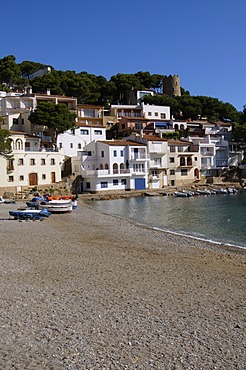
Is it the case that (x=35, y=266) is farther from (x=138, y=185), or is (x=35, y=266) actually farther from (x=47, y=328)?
(x=138, y=185)

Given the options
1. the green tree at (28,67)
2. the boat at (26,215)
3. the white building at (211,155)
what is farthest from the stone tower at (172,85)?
the boat at (26,215)

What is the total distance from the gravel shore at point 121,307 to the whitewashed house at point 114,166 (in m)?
38.2

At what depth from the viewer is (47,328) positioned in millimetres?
7812

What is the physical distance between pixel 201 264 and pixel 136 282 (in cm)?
378

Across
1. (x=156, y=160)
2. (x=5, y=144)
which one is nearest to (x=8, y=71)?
(x=156, y=160)

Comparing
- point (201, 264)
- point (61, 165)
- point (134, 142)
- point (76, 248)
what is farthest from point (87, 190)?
point (201, 264)

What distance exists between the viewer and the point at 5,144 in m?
47.2

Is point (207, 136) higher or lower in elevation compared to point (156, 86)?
lower

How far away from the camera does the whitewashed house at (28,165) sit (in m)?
49.9

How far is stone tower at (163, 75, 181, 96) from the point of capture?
362 ft

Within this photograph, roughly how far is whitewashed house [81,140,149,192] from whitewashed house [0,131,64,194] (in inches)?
179

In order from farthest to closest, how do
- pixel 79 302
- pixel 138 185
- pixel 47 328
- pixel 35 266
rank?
pixel 138 185 → pixel 35 266 → pixel 79 302 → pixel 47 328

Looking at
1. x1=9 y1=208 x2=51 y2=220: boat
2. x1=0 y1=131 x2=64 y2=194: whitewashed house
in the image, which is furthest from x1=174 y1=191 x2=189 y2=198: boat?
x1=9 y1=208 x2=51 y2=220: boat

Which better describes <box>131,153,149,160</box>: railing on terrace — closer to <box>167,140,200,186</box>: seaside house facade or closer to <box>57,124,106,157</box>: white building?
<box>167,140,200,186</box>: seaside house facade
